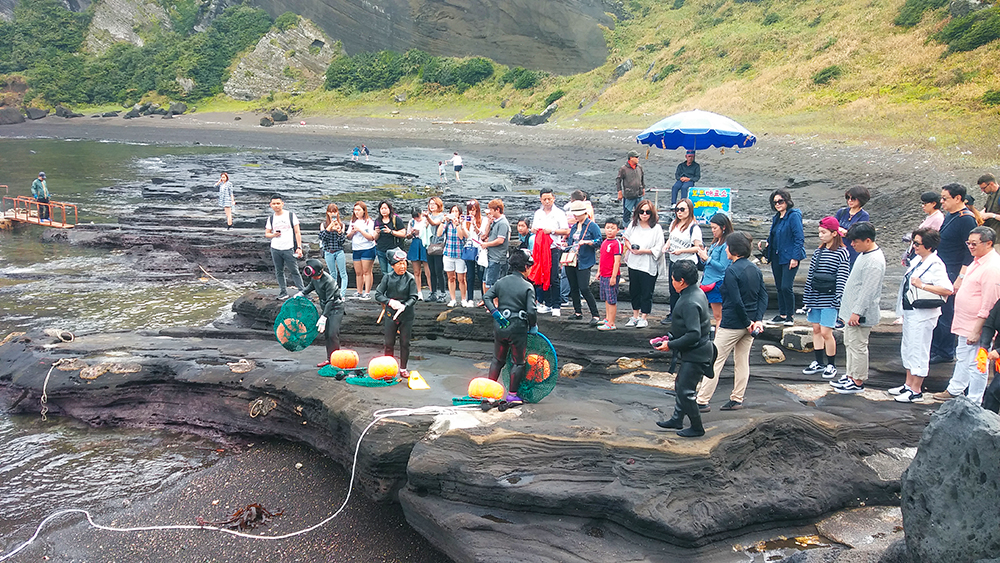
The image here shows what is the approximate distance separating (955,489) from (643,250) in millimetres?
4974

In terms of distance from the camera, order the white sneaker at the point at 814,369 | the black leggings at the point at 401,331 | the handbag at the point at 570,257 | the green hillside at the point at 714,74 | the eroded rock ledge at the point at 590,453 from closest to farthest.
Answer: the eroded rock ledge at the point at 590,453
the white sneaker at the point at 814,369
the black leggings at the point at 401,331
the handbag at the point at 570,257
the green hillside at the point at 714,74

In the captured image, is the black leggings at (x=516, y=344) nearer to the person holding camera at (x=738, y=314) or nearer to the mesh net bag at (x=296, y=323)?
the person holding camera at (x=738, y=314)

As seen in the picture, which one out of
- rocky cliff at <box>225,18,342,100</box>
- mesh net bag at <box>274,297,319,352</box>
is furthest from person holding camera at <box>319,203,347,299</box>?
rocky cliff at <box>225,18,342,100</box>

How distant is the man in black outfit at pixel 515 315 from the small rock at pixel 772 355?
11.2ft

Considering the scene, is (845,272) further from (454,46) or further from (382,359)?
(454,46)

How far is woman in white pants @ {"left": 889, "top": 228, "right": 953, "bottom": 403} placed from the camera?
664cm

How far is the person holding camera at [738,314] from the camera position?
20.9 feet

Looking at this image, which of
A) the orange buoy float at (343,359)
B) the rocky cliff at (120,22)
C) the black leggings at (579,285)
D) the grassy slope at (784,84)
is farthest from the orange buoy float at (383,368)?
the rocky cliff at (120,22)

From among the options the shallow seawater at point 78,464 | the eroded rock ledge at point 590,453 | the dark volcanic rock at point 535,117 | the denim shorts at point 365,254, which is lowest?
the shallow seawater at point 78,464

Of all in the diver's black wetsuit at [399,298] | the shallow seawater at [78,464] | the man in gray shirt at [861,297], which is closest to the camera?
the man in gray shirt at [861,297]

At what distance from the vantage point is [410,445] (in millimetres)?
6461

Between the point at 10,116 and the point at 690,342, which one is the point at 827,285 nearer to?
the point at 690,342

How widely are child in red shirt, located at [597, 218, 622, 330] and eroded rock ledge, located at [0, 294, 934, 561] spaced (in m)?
0.44

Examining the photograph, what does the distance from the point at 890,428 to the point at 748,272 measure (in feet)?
6.91
